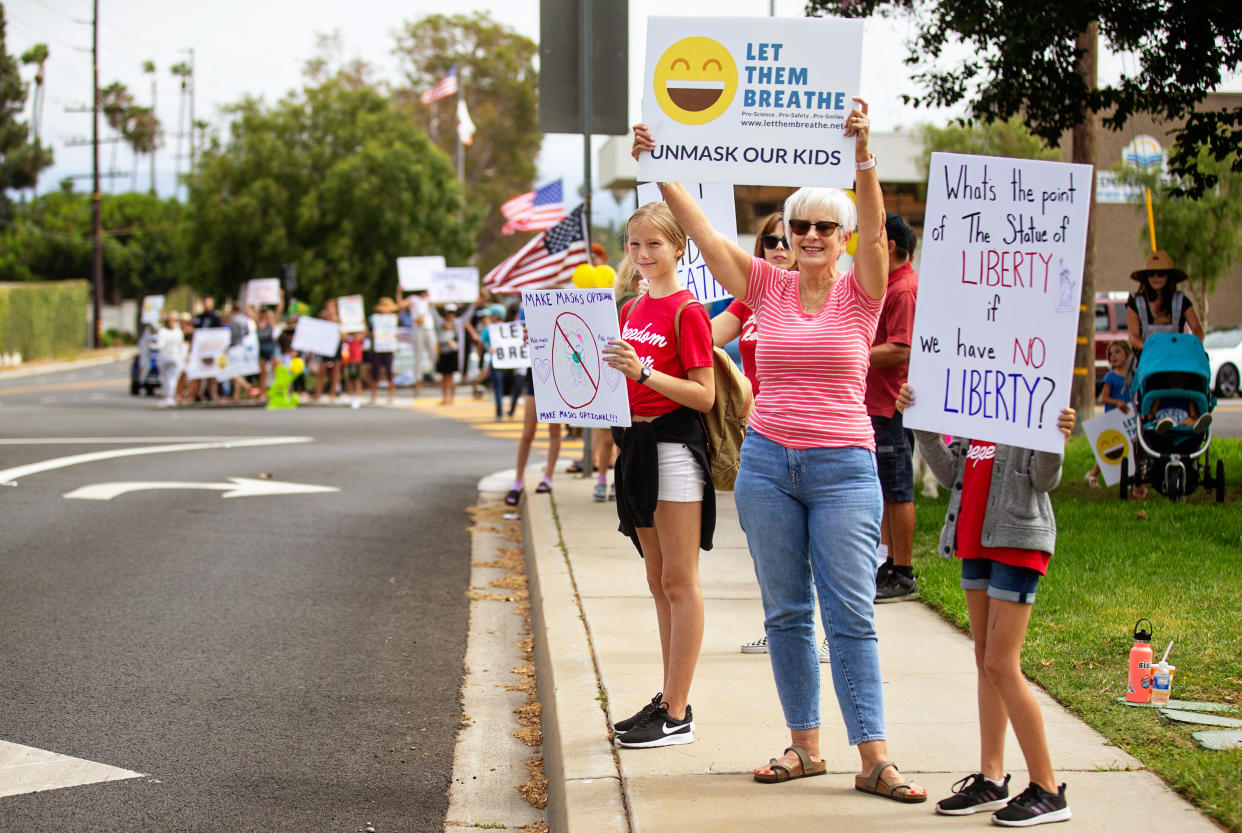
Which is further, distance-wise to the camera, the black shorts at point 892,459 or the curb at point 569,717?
the black shorts at point 892,459

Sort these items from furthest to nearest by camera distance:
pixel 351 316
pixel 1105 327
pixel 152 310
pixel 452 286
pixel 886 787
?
pixel 152 310
pixel 452 286
pixel 351 316
pixel 1105 327
pixel 886 787

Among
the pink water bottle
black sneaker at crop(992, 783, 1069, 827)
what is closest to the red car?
the pink water bottle

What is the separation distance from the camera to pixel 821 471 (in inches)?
159

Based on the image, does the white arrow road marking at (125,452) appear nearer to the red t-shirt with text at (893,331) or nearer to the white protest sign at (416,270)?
the red t-shirt with text at (893,331)

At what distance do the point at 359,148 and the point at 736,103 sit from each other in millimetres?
40377

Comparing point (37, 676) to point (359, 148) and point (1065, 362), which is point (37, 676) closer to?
point (1065, 362)

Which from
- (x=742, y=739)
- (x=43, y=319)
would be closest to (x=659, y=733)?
(x=742, y=739)

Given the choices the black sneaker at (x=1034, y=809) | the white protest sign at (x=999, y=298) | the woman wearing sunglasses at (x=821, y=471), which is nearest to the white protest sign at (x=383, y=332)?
the woman wearing sunglasses at (x=821, y=471)

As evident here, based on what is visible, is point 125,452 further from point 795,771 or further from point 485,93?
point 485,93

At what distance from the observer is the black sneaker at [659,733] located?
4527 millimetres

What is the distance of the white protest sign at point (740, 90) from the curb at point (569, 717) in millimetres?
1964

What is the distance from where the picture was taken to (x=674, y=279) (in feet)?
15.2

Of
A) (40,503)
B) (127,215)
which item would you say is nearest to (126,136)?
(127,215)

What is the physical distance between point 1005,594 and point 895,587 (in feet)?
10.5
